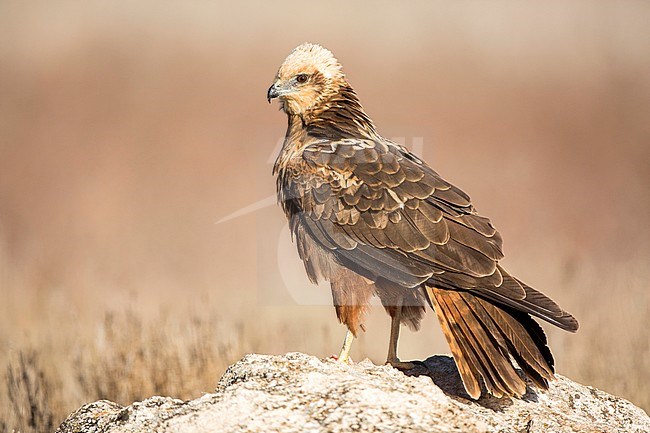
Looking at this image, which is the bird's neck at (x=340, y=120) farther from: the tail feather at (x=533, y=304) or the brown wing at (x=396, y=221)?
the tail feather at (x=533, y=304)

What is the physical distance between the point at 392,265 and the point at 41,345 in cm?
406

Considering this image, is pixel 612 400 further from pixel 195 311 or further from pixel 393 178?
pixel 195 311

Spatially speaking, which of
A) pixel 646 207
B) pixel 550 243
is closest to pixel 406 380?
pixel 550 243

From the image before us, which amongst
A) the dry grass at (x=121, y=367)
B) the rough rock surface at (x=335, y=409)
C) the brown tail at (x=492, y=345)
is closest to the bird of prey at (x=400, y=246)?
the brown tail at (x=492, y=345)

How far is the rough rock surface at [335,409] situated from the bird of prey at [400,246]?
0.21 m

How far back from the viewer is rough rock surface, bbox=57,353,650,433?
3.60 metres

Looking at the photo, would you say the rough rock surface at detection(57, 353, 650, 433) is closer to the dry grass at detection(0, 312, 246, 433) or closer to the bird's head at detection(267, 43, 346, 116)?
the bird's head at detection(267, 43, 346, 116)

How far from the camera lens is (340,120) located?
6.23 m

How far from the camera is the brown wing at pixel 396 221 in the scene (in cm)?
491

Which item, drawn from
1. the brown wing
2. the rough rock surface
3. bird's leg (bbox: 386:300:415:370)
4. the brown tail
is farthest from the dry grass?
the brown tail

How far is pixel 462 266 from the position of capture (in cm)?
492

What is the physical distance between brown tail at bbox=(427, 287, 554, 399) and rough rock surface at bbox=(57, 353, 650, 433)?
0.16 metres

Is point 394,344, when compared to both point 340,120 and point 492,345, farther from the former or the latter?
point 340,120

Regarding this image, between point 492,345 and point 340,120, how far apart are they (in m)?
2.19
